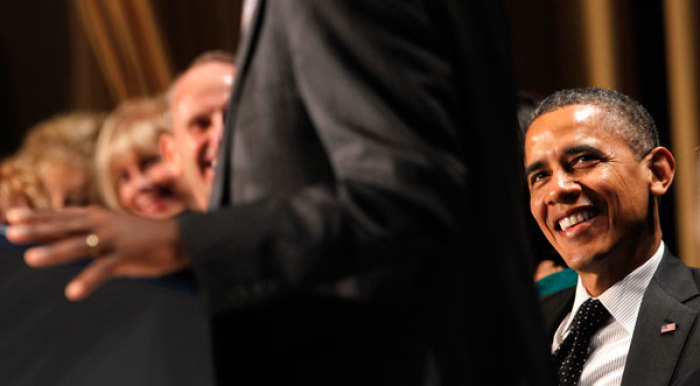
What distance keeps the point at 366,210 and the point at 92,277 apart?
10.0 inches

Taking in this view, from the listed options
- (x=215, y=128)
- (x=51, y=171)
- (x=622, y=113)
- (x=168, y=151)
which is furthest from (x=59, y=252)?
(x=51, y=171)

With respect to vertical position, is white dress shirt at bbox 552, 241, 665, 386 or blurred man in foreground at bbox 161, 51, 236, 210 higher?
blurred man in foreground at bbox 161, 51, 236, 210

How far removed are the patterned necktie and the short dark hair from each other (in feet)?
0.97

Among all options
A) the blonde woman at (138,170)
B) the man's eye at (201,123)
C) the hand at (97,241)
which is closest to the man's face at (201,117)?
the man's eye at (201,123)

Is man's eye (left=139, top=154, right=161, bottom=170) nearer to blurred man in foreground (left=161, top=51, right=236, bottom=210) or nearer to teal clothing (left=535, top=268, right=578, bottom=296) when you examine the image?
blurred man in foreground (left=161, top=51, right=236, bottom=210)

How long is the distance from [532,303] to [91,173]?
282 centimetres

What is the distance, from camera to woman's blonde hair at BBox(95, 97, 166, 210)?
322cm

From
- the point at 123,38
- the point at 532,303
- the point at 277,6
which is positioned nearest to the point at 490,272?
the point at 532,303

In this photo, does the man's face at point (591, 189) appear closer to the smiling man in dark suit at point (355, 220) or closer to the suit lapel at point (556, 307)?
the suit lapel at point (556, 307)

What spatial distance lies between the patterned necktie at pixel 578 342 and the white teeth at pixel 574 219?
0.14 m

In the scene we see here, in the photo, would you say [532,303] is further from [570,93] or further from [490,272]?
[570,93]

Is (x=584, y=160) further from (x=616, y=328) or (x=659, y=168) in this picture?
(x=616, y=328)

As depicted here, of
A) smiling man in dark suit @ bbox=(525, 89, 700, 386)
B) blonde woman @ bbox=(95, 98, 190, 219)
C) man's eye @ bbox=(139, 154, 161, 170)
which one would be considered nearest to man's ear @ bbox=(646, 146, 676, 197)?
smiling man in dark suit @ bbox=(525, 89, 700, 386)

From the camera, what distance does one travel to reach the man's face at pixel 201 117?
2379 mm
